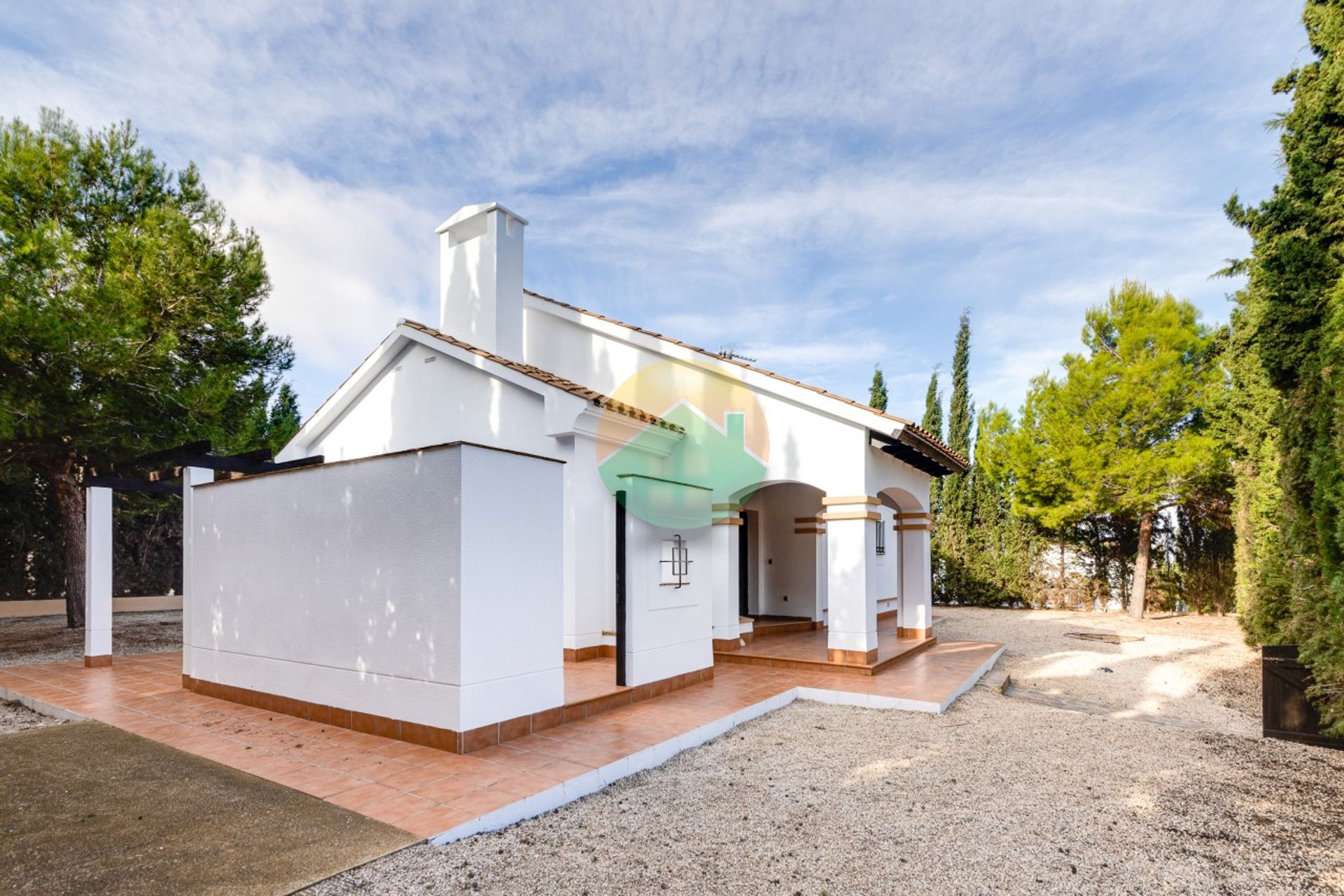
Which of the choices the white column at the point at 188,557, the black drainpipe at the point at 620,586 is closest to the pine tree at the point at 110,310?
the white column at the point at 188,557

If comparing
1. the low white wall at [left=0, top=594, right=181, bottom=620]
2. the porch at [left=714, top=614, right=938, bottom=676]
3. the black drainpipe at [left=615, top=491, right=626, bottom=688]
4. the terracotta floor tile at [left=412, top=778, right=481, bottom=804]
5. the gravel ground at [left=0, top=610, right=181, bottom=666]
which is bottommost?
the low white wall at [left=0, top=594, right=181, bottom=620]

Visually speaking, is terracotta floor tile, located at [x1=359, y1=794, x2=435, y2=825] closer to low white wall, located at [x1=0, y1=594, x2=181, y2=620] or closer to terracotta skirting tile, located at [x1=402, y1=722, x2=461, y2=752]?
terracotta skirting tile, located at [x1=402, y1=722, x2=461, y2=752]

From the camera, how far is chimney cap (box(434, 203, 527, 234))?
34.8 feet

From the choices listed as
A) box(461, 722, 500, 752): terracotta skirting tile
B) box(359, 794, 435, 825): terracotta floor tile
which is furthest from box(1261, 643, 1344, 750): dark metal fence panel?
box(359, 794, 435, 825): terracotta floor tile

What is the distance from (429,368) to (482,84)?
5458 mm

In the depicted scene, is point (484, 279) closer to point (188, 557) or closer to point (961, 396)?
point (188, 557)

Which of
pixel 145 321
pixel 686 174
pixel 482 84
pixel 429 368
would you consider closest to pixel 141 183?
pixel 145 321

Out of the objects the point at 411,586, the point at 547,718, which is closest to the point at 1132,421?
the point at 547,718

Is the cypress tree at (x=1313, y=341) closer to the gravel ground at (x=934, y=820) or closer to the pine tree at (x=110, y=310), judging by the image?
the gravel ground at (x=934, y=820)

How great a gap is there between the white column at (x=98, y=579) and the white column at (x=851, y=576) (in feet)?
33.2

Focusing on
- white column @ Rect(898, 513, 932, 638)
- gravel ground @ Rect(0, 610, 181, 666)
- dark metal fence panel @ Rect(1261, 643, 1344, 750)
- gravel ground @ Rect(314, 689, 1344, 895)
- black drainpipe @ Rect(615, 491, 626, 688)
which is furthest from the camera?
white column @ Rect(898, 513, 932, 638)

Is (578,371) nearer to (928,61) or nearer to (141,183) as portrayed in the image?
(928,61)

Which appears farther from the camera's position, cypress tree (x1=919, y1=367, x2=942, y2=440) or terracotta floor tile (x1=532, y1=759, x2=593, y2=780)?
cypress tree (x1=919, y1=367, x2=942, y2=440)
